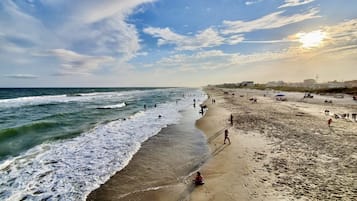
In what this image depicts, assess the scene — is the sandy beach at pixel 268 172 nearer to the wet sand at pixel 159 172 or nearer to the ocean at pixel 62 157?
the wet sand at pixel 159 172

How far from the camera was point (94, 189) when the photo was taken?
1026 cm

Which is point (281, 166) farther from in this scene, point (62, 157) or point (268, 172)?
point (62, 157)

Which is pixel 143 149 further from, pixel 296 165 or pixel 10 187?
pixel 296 165

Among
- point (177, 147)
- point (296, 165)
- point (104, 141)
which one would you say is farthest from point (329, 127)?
point (104, 141)

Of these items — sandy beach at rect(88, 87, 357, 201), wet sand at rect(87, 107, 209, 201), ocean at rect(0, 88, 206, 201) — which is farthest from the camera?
ocean at rect(0, 88, 206, 201)

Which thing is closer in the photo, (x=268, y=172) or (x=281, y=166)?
(x=268, y=172)

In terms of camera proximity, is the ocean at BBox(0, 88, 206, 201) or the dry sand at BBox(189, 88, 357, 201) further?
the ocean at BBox(0, 88, 206, 201)

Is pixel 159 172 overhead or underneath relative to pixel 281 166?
underneath

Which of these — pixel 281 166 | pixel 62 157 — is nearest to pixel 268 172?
pixel 281 166

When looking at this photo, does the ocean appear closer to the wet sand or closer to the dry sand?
the wet sand

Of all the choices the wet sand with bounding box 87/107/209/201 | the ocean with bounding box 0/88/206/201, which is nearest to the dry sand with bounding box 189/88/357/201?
the wet sand with bounding box 87/107/209/201

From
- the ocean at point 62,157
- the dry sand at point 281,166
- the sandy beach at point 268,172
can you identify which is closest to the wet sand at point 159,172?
the sandy beach at point 268,172

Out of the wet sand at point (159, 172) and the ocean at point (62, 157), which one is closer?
the wet sand at point (159, 172)

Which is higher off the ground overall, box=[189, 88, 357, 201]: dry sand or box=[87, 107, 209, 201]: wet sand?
box=[189, 88, 357, 201]: dry sand
